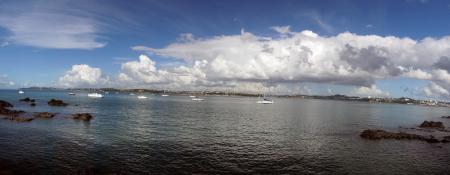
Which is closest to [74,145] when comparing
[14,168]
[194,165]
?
[14,168]

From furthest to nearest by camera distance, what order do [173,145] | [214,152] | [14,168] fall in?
[173,145], [214,152], [14,168]

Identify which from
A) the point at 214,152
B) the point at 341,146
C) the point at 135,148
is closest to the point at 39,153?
the point at 135,148

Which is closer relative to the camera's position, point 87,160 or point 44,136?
point 87,160

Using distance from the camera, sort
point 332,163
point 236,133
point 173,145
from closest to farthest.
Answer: point 332,163 < point 173,145 < point 236,133

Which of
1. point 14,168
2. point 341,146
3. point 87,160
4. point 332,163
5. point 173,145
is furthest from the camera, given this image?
point 341,146

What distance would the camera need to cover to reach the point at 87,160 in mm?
44094

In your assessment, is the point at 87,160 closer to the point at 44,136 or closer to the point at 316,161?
the point at 44,136

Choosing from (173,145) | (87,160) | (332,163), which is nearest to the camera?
(87,160)

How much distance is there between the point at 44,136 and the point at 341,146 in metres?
54.9

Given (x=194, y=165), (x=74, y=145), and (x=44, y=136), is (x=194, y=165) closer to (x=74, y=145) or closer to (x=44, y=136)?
(x=74, y=145)

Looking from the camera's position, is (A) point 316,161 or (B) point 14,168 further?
(A) point 316,161

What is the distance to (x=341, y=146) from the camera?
62969 millimetres

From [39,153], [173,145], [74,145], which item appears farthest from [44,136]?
[173,145]

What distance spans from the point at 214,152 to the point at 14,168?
26916mm
